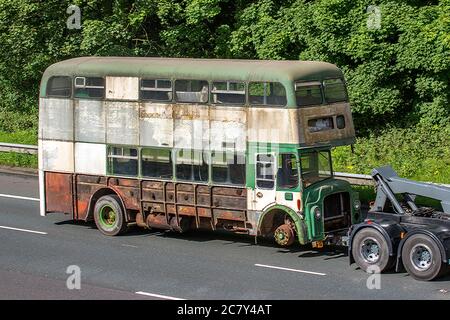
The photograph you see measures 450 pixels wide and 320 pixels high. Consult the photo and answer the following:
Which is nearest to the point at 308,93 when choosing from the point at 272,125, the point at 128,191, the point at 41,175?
the point at 272,125

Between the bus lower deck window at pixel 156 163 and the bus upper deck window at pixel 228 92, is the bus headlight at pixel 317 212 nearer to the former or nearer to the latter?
the bus upper deck window at pixel 228 92

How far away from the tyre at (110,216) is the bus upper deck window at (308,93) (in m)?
5.26

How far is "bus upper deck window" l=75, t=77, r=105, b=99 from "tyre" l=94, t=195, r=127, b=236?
2388 mm

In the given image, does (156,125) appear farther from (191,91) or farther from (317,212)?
(317,212)

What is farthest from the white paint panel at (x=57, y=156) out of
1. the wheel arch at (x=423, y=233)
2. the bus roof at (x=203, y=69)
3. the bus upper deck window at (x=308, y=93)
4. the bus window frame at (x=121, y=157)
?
the wheel arch at (x=423, y=233)

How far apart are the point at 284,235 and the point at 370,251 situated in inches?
81.2

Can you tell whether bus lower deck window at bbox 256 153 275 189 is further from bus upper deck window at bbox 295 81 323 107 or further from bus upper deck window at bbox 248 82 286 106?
bus upper deck window at bbox 295 81 323 107

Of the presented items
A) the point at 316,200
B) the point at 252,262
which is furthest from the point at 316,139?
the point at 252,262

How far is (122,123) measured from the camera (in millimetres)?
21094

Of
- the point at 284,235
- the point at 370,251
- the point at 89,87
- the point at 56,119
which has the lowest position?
the point at 370,251

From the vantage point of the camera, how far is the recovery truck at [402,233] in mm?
16953

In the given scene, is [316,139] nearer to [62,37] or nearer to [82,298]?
[82,298]

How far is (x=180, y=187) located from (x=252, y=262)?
2720 millimetres

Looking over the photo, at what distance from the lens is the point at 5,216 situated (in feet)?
76.9
